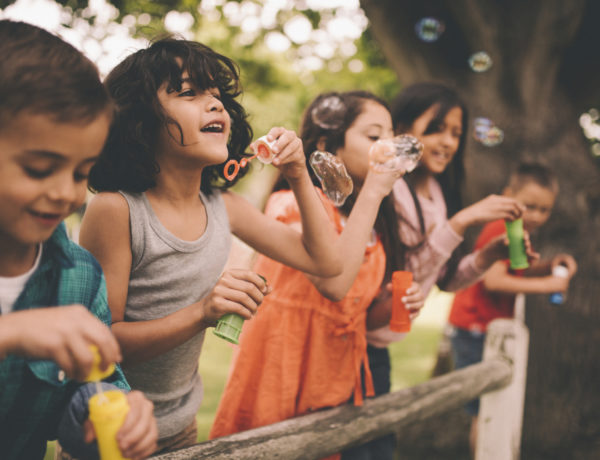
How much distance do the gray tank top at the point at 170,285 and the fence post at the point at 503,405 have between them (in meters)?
1.65

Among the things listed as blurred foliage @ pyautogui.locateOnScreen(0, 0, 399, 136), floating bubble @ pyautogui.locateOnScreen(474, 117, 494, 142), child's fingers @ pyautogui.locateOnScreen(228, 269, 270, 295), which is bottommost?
child's fingers @ pyautogui.locateOnScreen(228, 269, 270, 295)

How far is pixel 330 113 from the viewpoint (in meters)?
1.93

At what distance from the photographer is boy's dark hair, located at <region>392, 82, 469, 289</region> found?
2287mm

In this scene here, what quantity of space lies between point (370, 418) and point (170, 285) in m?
0.90

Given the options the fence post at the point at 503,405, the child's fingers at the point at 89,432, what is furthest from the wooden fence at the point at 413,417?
the child's fingers at the point at 89,432

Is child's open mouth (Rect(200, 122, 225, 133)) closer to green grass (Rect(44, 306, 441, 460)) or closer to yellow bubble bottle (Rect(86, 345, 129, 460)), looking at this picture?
yellow bubble bottle (Rect(86, 345, 129, 460))

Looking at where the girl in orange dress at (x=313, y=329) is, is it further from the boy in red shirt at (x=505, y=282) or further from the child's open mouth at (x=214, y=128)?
the boy in red shirt at (x=505, y=282)

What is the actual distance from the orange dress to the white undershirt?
0.93m

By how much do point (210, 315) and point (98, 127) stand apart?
0.51 m

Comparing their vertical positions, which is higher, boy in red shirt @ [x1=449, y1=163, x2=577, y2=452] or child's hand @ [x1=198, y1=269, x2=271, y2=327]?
boy in red shirt @ [x1=449, y1=163, x2=577, y2=452]


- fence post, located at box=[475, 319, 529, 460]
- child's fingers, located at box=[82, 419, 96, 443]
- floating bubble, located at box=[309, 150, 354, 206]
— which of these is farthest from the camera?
fence post, located at box=[475, 319, 529, 460]

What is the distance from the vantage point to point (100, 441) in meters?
0.82

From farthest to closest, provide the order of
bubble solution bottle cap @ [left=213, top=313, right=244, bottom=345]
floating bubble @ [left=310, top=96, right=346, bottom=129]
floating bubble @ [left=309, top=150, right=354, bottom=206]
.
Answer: floating bubble @ [left=310, top=96, right=346, bottom=129] < floating bubble @ [left=309, top=150, right=354, bottom=206] < bubble solution bottle cap @ [left=213, top=313, right=244, bottom=345]

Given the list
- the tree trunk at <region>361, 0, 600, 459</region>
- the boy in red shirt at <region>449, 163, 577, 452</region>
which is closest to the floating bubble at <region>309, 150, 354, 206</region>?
the boy in red shirt at <region>449, 163, 577, 452</region>
